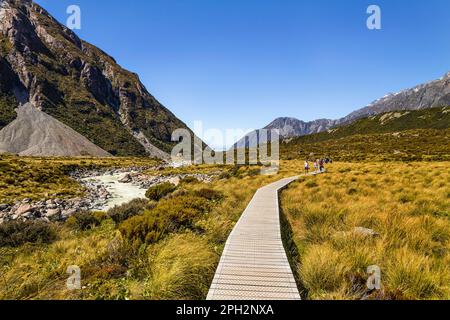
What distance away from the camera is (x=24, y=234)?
38.2ft

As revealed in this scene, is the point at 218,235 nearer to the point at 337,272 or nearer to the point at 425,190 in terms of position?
the point at 337,272


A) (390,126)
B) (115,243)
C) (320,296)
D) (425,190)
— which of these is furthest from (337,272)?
(390,126)

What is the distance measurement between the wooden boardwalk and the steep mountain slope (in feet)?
374

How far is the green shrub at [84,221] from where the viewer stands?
14002 mm

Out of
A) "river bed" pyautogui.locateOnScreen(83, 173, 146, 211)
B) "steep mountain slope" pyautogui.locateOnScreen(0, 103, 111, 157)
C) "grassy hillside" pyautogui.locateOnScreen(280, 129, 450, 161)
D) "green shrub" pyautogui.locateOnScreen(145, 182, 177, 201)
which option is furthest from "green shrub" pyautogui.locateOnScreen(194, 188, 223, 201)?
"steep mountain slope" pyautogui.locateOnScreen(0, 103, 111, 157)

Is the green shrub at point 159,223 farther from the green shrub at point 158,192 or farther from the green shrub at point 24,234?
the green shrub at point 158,192

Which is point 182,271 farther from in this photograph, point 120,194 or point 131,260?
point 120,194

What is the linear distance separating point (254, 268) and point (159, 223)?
4.49 meters

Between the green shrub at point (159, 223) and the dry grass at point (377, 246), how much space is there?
3997 mm

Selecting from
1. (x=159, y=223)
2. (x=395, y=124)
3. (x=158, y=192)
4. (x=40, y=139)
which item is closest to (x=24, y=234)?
(x=159, y=223)

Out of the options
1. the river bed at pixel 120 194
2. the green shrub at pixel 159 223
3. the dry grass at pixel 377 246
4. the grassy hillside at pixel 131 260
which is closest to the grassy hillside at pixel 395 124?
the river bed at pixel 120 194

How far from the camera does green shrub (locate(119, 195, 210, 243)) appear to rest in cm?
923
